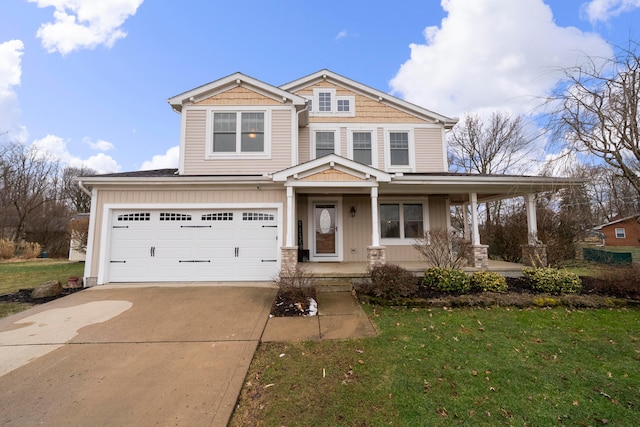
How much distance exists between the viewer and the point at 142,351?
4004 millimetres

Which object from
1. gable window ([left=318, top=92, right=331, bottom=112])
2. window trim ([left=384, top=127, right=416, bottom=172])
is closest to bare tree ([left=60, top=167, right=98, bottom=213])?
gable window ([left=318, top=92, right=331, bottom=112])

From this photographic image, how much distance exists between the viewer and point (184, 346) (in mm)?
4160

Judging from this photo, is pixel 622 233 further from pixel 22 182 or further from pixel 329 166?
pixel 22 182

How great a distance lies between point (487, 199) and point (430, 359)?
29.9 ft

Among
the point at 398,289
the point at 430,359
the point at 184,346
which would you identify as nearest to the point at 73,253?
the point at 184,346

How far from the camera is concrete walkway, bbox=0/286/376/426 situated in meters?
2.73

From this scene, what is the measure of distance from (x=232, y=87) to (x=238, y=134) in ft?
5.57

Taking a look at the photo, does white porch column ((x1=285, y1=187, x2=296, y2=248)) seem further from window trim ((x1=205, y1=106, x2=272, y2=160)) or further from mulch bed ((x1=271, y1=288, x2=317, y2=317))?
window trim ((x1=205, y1=106, x2=272, y2=160))

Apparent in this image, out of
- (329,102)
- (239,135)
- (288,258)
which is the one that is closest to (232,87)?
(239,135)

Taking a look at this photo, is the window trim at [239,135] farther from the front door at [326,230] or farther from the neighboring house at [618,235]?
Answer: the neighboring house at [618,235]

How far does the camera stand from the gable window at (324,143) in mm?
10734

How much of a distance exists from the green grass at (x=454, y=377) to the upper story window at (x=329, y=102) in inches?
337

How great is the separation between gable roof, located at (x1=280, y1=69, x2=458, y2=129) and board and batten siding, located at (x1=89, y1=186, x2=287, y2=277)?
5.15 m

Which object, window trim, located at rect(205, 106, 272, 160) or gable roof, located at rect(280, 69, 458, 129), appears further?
gable roof, located at rect(280, 69, 458, 129)
